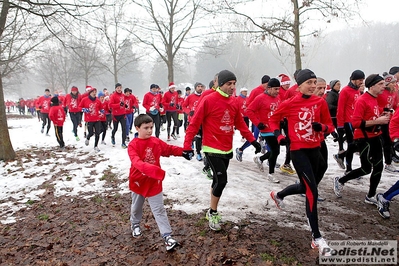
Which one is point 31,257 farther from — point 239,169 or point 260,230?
point 239,169

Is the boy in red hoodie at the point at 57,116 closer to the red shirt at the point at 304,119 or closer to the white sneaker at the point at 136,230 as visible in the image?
the white sneaker at the point at 136,230

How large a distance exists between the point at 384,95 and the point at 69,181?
24.0 ft

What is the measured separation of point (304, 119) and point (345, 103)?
2.92 metres

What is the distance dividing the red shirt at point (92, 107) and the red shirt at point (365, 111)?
8.13m

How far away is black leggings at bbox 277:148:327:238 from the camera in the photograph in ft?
12.0

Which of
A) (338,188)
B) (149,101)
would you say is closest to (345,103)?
(338,188)

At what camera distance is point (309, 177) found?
3768mm

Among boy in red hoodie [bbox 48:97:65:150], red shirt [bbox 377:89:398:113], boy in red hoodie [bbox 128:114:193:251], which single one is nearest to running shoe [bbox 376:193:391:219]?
red shirt [bbox 377:89:398:113]

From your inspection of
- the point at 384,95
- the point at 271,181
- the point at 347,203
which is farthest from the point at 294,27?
the point at 347,203

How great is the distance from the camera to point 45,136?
1464 cm

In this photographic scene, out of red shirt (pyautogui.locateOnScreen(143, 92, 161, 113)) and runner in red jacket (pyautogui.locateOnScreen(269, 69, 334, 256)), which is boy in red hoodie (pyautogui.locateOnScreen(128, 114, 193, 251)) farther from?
red shirt (pyautogui.locateOnScreen(143, 92, 161, 113))

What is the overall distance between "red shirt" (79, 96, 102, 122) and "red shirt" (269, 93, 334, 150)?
25.3ft

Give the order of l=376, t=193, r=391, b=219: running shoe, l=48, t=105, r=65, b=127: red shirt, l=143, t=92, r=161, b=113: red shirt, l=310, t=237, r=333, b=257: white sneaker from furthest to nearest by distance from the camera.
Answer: l=48, t=105, r=65, b=127: red shirt
l=143, t=92, r=161, b=113: red shirt
l=376, t=193, r=391, b=219: running shoe
l=310, t=237, r=333, b=257: white sneaker

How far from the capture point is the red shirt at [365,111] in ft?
15.9
